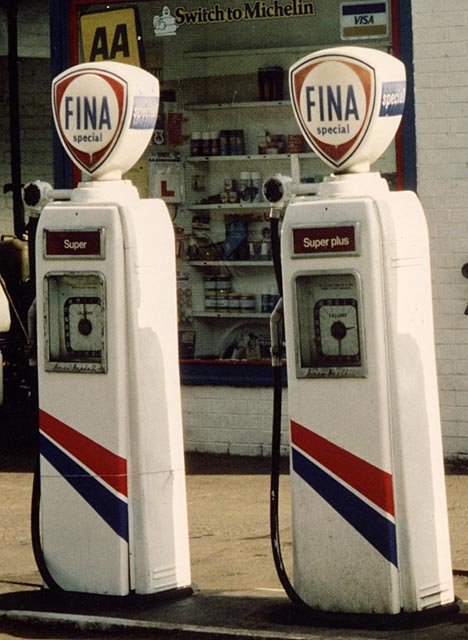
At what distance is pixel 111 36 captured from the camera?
36.5 feet

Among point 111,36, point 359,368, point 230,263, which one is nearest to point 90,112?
point 359,368

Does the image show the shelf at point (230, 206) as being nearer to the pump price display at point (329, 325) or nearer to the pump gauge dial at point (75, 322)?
the pump gauge dial at point (75, 322)

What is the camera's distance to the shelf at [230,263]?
1089cm

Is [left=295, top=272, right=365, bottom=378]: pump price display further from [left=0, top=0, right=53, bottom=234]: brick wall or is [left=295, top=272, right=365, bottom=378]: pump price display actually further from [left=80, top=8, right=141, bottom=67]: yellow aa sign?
[left=0, top=0, right=53, bottom=234]: brick wall

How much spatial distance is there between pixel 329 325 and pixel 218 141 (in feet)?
15.9

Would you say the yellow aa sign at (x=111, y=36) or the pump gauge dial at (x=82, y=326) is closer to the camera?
the pump gauge dial at (x=82, y=326)

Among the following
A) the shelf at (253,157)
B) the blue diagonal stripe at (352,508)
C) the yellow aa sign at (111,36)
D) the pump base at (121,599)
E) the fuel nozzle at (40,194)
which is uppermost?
the yellow aa sign at (111,36)

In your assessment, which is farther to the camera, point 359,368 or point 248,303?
point 248,303

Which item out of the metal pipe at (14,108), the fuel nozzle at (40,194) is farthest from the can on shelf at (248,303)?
the fuel nozzle at (40,194)

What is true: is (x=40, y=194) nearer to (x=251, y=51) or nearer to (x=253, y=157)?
(x=253, y=157)

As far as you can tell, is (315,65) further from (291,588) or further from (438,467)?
(291,588)

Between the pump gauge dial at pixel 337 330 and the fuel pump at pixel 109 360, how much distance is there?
807mm

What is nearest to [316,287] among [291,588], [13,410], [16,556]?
[291,588]

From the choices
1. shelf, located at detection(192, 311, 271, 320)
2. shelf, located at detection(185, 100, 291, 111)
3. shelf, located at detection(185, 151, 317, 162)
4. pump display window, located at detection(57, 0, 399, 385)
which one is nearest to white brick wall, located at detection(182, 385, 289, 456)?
pump display window, located at detection(57, 0, 399, 385)
